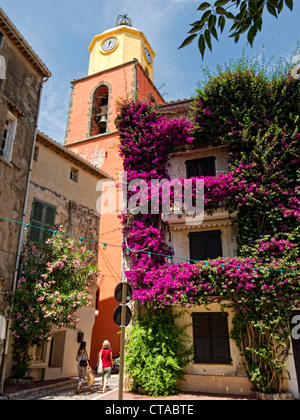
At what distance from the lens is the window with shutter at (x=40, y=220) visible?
40.0 feet

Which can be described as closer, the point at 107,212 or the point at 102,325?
the point at 102,325

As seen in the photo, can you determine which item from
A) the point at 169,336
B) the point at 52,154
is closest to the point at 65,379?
the point at 169,336

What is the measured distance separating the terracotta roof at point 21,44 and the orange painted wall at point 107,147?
3.39m

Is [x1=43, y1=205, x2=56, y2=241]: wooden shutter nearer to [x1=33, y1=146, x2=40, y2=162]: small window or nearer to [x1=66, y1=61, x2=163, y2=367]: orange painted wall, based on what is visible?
[x1=33, y1=146, x2=40, y2=162]: small window

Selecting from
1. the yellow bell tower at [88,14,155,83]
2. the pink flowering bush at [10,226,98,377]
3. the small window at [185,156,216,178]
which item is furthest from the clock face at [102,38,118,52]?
the pink flowering bush at [10,226,98,377]

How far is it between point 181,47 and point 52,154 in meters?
11.5

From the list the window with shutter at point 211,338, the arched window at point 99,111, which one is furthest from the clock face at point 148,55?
the window with shutter at point 211,338

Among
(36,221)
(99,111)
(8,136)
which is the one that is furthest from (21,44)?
(99,111)

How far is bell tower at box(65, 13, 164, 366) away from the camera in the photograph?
689 inches

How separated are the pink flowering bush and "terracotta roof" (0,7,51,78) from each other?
6.54 metres

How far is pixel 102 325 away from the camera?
16.4 metres

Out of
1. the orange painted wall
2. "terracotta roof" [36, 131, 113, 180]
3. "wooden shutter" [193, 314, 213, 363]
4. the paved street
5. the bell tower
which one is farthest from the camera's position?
the bell tower

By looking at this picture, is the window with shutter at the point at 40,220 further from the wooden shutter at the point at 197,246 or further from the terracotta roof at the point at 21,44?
the wooden shutter at the point at 197,246
